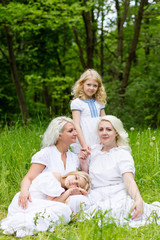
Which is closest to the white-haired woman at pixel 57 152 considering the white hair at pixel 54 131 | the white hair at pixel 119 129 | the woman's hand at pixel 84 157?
the white hair at pixel 54 131

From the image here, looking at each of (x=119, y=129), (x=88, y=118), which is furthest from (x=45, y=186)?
(x=88, y=118)

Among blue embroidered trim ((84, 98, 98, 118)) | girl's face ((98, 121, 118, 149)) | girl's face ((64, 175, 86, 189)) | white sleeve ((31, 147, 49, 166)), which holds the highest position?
blue embroidered trim ((84, 98, 98, 118))

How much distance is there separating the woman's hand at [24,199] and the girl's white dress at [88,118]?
4.30 ft

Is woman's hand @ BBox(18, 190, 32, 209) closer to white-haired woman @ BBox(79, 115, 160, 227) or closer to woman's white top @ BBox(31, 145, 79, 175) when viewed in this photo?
woman's white top @ BBox(31, 145, 79, 175)

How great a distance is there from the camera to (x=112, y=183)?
11.9 feet

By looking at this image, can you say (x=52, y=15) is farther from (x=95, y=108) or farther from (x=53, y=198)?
(x=53, y=198)

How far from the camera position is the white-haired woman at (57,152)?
3.50 meters

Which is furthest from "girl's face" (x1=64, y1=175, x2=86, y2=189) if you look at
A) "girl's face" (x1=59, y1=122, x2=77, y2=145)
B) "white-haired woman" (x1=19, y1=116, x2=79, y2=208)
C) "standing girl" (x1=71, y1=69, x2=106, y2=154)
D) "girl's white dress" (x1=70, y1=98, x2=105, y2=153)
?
"girl's white dress" (x1=70, y1=98, x2=105, y2=153)

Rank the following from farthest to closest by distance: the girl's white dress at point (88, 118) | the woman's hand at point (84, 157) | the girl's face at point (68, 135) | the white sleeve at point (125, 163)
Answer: the girl's white dress at point (88, 118) → the woman's hand at point (84, 157) → the girl's face at point (68, 135) → the white sleeve at point (125, 163)

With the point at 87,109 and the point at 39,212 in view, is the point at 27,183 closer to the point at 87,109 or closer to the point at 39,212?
the point at 39,212

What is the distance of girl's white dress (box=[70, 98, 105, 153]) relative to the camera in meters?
4.27

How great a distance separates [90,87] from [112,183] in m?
1.42

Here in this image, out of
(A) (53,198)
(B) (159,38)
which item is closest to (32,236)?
(A) (53,198)

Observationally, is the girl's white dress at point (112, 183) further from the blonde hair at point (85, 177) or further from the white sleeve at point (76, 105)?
the white sleeve at point (76, 105)
